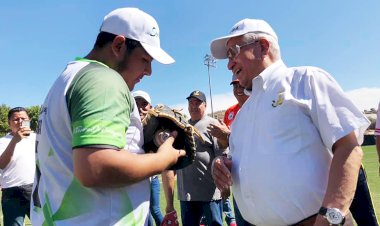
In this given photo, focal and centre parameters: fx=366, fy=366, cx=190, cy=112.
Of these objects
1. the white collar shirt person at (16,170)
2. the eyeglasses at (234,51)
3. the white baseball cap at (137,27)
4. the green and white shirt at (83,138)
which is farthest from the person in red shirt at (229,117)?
the white collar shirt person at (16,170)

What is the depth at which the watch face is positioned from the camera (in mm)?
2082

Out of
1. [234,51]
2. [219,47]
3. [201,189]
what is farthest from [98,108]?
[201,189]

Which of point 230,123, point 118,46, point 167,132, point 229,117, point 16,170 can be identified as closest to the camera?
point 118,46

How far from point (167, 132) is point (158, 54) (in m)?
0.48

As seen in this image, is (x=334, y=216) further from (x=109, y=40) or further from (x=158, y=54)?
(x=109, y=40)

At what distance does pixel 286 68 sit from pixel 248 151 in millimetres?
693

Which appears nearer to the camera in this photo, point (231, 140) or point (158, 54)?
point (158, 54)

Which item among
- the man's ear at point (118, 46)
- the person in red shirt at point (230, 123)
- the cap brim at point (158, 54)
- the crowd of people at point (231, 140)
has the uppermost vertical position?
the man's ear at point (118, 46)

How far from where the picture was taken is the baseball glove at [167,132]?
225 centimetres

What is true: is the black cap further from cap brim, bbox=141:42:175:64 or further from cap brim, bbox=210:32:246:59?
cap brim, bbox=141:42:175:64

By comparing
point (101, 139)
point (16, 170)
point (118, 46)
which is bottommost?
point (16, 170)

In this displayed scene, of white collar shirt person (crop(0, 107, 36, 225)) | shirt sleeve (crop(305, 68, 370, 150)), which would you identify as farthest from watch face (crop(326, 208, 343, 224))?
white collar shirt person (crop(0, 107, 36, 225))

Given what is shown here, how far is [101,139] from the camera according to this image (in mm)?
1651

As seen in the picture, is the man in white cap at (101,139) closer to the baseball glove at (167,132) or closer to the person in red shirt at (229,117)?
the baseball glove at (167,132)
